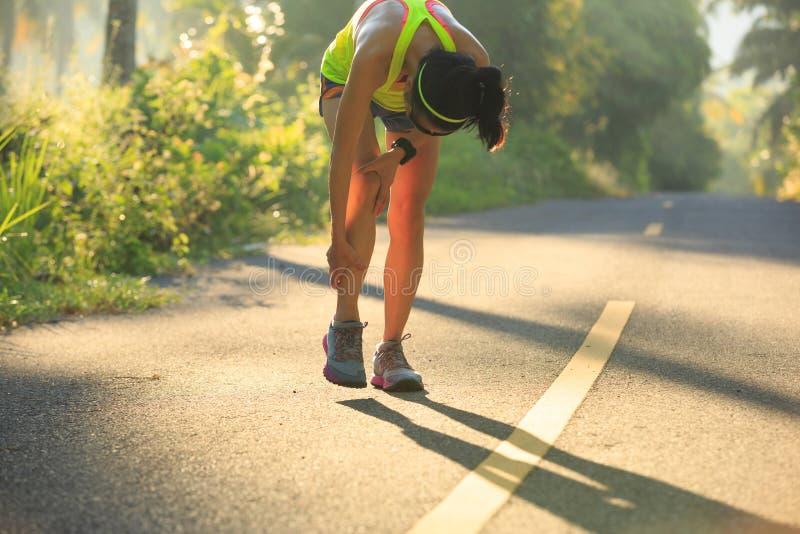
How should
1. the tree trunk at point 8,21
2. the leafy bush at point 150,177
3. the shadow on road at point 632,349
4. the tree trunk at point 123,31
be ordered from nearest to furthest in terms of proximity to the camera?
the shadow on road at point 632,349
the leafy bush at point 150,177
the tree trunk at point 123,31
the tree trunk at point 8,21

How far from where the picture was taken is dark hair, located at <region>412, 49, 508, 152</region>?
3270 mm

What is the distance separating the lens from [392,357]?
3871mm

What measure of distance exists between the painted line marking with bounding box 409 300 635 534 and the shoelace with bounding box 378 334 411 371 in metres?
0.60

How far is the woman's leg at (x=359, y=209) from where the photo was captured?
3.75 meters

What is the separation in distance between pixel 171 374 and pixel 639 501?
2325mm

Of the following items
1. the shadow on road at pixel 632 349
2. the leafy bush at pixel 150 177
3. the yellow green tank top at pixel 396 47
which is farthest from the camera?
the leafy bush at pixel 150 177

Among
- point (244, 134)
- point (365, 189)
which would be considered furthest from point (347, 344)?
point (244, 134)

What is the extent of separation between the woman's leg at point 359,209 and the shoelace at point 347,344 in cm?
6

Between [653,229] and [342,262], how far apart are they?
346 inches

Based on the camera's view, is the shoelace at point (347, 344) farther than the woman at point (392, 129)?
Yes

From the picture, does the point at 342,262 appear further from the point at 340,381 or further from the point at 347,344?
the point at 340,381

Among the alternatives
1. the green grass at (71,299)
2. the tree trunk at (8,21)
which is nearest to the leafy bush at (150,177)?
the green grass at (71,299)

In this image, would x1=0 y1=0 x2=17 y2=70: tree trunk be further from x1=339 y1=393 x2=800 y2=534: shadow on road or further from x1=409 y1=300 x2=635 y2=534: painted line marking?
x1=339 y1=393 x2=800 y2=534: shadow on road

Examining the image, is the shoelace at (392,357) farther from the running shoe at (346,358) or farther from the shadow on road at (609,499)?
the shadow on road at (609,499)
